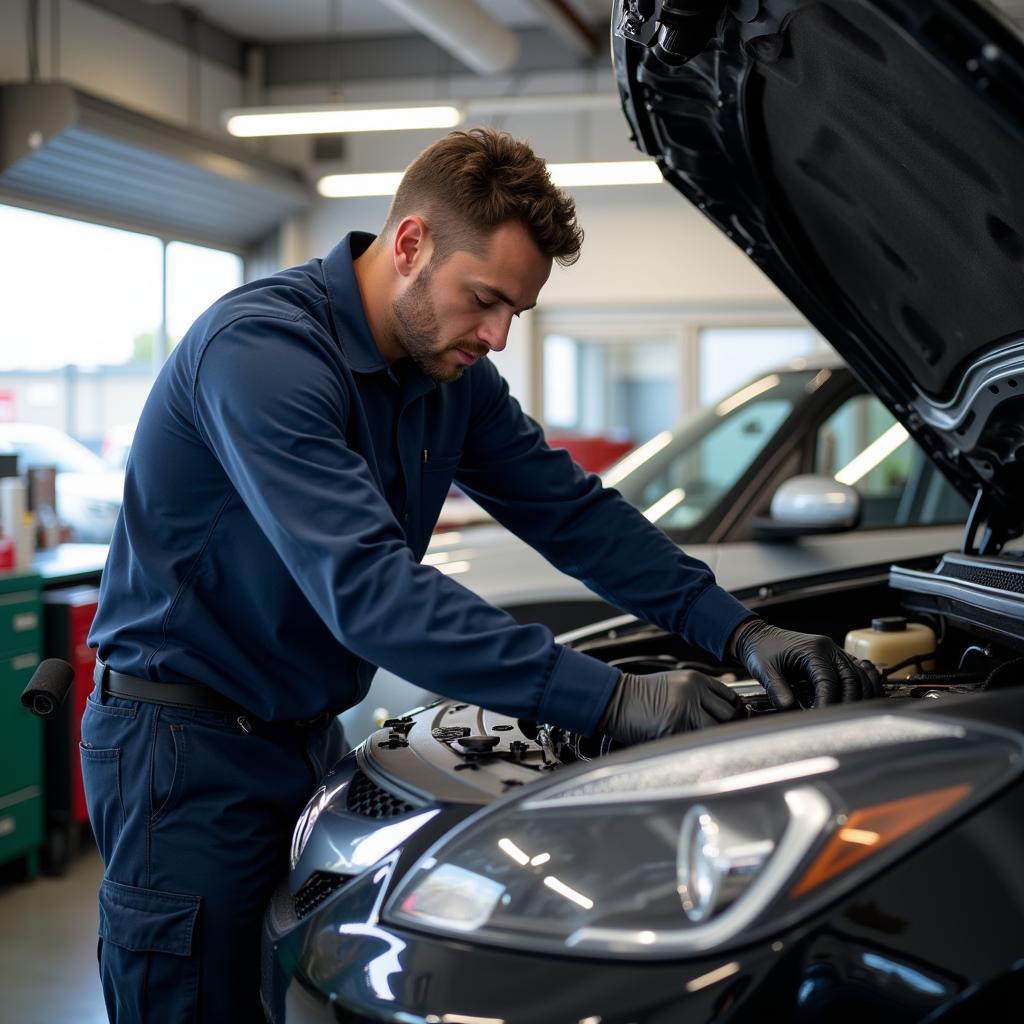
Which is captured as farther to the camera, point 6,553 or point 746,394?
point 6,553

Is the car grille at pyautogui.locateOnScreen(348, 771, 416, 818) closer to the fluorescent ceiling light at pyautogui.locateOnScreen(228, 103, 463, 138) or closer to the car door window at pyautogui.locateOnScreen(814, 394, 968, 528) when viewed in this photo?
the car door window at pyautogui.locateOnScreen(814, 394, 968, 528)

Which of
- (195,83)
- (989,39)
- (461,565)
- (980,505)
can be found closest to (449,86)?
(195,83)

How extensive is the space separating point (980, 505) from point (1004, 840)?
47.4 inches

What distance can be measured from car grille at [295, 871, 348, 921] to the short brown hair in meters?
0.82

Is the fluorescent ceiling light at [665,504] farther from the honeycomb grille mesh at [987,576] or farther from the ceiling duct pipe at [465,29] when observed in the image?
the ceiling duct pipe at [465,29]

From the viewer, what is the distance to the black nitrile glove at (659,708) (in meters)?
1.28

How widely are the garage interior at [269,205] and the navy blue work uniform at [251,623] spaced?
3.26 m

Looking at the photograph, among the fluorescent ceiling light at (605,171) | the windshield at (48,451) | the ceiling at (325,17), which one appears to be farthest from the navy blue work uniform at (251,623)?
the ceiling at (325,17)

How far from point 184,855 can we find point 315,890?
26cm

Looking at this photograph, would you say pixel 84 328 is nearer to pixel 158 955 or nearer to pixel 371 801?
pixel 158 955

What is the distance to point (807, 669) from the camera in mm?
1588

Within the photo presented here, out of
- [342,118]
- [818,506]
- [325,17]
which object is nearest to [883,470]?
[818,506]

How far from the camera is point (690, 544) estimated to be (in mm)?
3191

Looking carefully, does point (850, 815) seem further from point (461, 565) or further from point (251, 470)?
point (461, 565)
